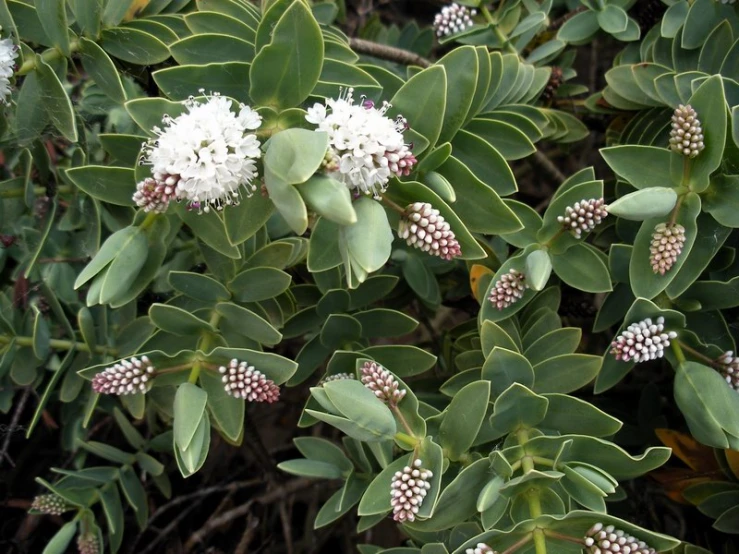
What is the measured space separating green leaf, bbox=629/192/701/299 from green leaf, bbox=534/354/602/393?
162 mm

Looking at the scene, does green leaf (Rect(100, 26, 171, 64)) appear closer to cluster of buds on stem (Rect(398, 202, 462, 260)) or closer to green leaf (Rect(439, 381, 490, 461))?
cluster of buds on stem (Rect(398, 202, 462, 260))

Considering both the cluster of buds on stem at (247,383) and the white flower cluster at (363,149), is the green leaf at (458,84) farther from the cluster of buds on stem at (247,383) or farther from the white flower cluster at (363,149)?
the cluster of buds on stem at (247,383)

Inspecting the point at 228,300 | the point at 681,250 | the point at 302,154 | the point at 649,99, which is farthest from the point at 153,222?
the point at 649,99

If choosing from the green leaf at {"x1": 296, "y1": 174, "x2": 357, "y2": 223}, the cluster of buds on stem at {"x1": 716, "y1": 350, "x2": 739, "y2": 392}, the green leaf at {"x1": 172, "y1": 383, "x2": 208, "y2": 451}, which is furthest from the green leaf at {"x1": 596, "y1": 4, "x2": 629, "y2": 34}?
the green leaf at {"x1": 172, "y1": 383, "x2": 208, "y2": 451}

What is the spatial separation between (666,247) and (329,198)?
67 cm

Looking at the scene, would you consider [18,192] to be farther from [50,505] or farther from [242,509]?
[242,509]

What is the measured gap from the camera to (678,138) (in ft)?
4.16

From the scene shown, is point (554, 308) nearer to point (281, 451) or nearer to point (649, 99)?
point (649, 99)

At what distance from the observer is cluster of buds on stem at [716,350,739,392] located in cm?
129

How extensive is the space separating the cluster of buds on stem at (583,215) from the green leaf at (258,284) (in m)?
0.55

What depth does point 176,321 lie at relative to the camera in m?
1.33

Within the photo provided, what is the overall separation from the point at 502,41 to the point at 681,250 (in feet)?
2.52

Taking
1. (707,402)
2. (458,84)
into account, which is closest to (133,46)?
(458,84)

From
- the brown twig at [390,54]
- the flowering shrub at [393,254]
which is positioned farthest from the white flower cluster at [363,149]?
the brown twig at [390,54]
